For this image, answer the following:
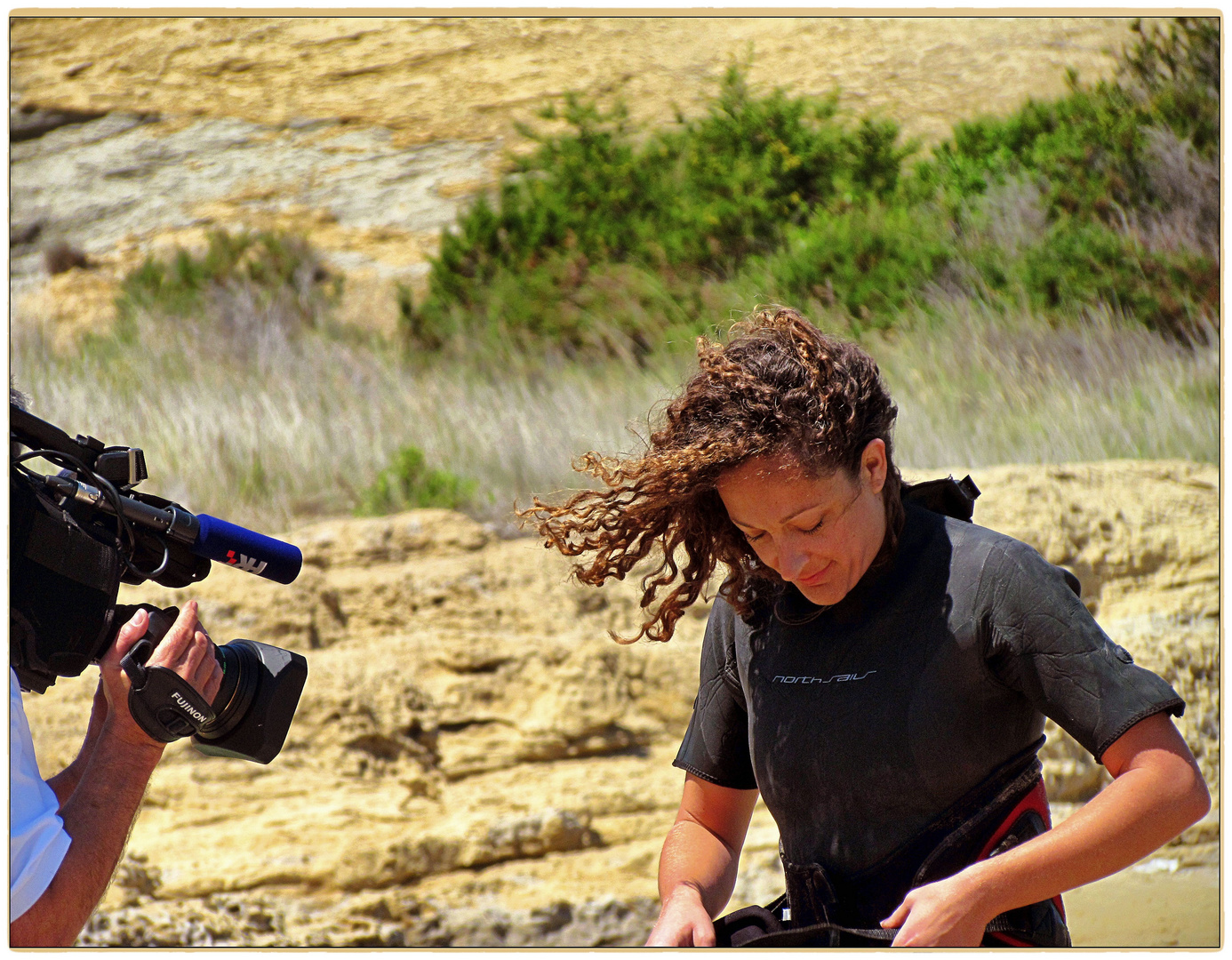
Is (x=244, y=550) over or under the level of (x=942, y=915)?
over

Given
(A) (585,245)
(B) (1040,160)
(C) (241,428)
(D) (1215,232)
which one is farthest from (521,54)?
(D) (1215,232)

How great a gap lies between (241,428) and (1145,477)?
4495mm

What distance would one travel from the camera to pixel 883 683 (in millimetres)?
1514

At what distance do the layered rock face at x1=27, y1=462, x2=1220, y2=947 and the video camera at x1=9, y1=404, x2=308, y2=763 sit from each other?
7.32ft

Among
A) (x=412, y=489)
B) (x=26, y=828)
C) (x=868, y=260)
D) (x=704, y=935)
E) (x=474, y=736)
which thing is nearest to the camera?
(x=26, y=828)

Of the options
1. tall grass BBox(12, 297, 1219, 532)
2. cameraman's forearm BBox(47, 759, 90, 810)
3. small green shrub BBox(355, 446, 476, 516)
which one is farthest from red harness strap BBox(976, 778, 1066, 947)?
small green shrub BBox(355, 446, 476, 516)

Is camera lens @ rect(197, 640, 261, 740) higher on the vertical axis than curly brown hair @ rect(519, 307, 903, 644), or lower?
lower

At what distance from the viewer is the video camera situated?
161 centimetres

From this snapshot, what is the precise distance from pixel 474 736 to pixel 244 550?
2.55 metres

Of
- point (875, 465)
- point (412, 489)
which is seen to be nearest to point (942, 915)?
point (875, 465)

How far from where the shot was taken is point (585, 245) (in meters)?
9.34

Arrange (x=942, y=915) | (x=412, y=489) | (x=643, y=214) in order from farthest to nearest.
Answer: (x=643, y=214) → (x=412, y=489) → (x=942, y=915)

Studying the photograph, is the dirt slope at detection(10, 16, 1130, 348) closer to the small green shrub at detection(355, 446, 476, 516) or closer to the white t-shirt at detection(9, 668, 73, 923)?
the small green shrub at detection(355, 446, 476, 516)

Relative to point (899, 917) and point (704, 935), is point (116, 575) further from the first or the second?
point (899, 917)
